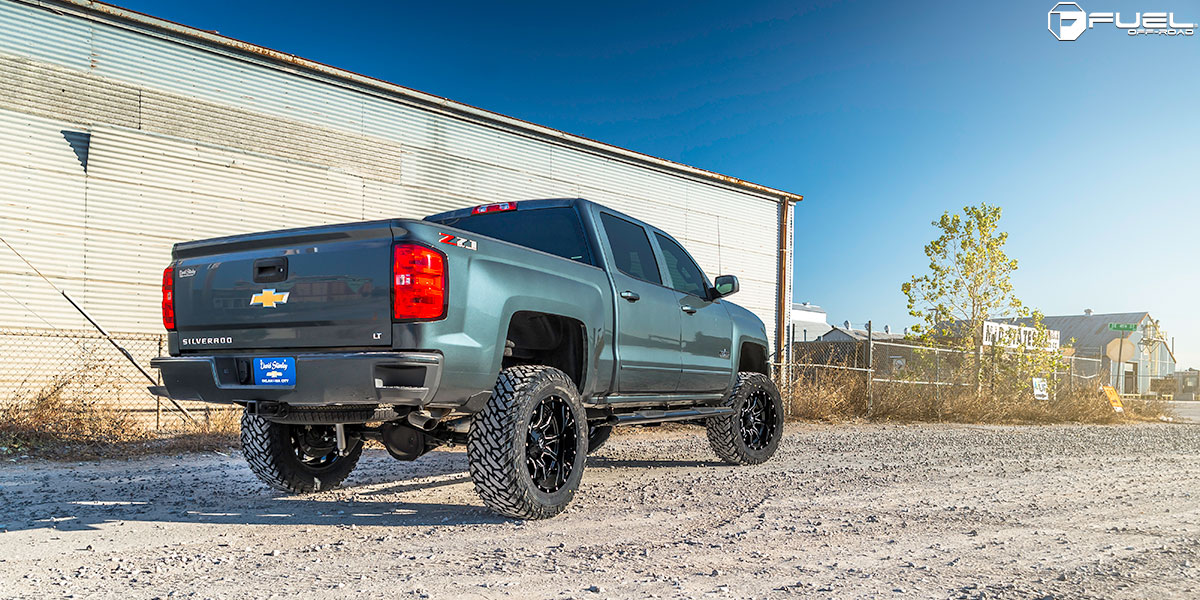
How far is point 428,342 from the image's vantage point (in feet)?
14.4

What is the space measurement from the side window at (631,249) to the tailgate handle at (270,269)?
2.51 meters

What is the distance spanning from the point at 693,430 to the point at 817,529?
7.36m

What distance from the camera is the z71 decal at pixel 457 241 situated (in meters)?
4.50

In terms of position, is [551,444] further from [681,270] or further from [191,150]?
[191,150]

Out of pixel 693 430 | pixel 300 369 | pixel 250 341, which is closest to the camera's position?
pixel 300 369

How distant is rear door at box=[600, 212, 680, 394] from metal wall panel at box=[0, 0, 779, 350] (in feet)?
24.8

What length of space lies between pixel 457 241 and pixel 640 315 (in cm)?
209

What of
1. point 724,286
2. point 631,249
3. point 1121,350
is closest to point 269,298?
point 631,249

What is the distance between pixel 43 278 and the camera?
1046 cm

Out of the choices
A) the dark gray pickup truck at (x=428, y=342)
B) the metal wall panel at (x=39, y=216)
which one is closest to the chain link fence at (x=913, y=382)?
the dark gray pickup truck at (x=428, y=342)

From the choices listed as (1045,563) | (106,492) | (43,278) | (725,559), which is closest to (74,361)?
(43,278)

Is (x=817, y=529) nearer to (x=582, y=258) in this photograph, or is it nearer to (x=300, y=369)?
(x=582, y=258)

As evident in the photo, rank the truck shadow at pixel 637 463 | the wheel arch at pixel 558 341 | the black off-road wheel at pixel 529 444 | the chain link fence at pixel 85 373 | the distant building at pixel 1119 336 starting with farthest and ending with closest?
the distant building at pixel 1119 336, the chain link fence at pixel 85 373, the truck shadow at pixel 637 463, the wheel arch at pixel 558 341, the black off-road wheel at pixel 529 444

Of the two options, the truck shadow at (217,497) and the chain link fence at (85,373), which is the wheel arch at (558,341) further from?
the chain link fence at (85,373)
